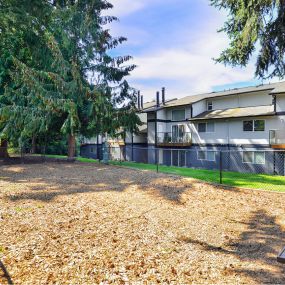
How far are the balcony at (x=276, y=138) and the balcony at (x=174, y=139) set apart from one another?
8260 millimetres

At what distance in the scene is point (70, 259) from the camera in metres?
3.96

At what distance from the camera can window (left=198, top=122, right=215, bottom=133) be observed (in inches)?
1070

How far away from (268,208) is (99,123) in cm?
1211

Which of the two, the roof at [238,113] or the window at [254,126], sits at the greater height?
the roof at [238,113]

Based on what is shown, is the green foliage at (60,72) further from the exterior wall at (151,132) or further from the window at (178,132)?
the exterior wall at (151,132)

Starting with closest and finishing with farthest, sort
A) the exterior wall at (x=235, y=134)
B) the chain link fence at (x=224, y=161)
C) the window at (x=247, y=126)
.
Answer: the chain link fence at (x=224, y=161) → the exterior wall at (x=235, y=134) → the window at (x=247, y=126)

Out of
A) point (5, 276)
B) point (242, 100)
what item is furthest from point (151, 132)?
point (5, 276)

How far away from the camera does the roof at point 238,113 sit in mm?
23778

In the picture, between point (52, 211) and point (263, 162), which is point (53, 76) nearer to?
point (52, 211)

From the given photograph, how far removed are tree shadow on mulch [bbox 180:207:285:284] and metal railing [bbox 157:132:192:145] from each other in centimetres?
2209

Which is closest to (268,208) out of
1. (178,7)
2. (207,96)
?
(178,7)

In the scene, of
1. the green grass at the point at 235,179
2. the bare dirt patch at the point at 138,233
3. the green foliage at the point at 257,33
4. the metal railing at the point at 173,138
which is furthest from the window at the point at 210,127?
the bare dirt patch at the point at 138,233

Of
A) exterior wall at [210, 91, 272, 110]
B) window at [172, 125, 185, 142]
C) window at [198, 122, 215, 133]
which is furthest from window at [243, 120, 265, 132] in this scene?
window at [172, 125, 185, 142]

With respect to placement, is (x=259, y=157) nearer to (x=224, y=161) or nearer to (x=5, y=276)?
(x=224, y=161)
